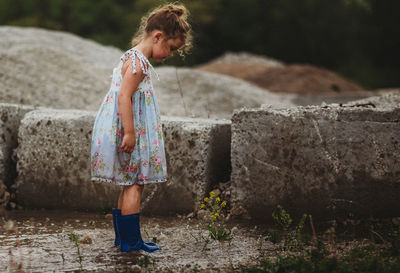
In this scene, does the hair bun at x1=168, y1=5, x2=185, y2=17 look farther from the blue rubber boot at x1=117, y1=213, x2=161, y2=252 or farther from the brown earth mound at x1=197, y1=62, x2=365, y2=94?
the brown earth mound at x1=197, y1=62, x2=365, y2=94

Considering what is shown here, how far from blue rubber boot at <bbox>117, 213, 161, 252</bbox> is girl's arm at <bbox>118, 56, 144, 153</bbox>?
36cm

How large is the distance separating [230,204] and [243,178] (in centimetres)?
23

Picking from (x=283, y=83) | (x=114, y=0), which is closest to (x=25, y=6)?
(x=114, y=0)

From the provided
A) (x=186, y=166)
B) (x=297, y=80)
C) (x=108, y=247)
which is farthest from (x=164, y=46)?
(x=297, y=80)

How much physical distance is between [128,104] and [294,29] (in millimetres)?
23690

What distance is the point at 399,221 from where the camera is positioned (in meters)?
3.30

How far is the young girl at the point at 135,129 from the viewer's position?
9.24 ft

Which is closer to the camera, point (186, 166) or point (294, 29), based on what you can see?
point (186, 166)

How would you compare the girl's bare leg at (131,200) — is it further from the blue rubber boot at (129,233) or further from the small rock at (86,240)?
the small rock at (86,240)

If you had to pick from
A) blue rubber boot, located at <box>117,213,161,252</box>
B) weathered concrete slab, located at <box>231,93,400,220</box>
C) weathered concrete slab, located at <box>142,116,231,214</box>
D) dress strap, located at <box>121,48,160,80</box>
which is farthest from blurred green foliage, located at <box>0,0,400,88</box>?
blue rubber boot, located at <box>117,213,161,252</box>

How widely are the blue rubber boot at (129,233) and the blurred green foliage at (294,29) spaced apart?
20.3m

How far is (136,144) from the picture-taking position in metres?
2.88

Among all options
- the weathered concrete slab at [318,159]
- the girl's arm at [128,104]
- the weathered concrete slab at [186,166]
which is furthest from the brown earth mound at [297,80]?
the girl's arm at [128,104]

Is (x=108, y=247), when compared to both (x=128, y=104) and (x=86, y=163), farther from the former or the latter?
(x=86, y=163)
